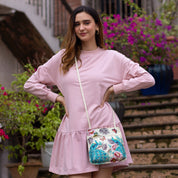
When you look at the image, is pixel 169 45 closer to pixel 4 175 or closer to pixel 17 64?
pixel 17 64

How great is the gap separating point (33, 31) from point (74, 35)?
4934 mm

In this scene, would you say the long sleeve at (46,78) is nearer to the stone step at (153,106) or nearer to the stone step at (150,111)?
the stone step at (150,111)

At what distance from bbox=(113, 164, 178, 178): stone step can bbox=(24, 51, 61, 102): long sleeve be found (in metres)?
2.29

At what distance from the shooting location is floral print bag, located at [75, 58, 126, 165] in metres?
2.10

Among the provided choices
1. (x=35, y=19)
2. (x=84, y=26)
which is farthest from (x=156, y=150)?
(x=35, y=19)

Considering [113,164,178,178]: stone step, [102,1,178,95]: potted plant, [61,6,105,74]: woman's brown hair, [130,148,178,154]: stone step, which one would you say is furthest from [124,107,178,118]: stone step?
[61,6,105,74]: woman's brown hair

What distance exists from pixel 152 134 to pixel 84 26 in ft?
11.2

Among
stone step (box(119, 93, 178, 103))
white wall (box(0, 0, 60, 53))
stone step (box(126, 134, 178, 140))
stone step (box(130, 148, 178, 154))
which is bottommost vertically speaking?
stone step (box(130, 148, 178, 154))

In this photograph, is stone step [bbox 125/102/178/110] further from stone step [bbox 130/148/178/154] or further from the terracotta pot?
the terracotta pot

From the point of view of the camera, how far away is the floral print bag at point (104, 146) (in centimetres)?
210

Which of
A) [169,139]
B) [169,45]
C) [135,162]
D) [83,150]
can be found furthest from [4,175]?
[169,45]

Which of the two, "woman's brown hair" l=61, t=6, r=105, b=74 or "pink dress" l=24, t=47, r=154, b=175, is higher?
"woman's brown hair" l=61, t=6, r=105, b=74

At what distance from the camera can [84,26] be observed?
2307 mm

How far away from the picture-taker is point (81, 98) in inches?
88.3
